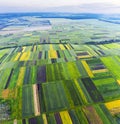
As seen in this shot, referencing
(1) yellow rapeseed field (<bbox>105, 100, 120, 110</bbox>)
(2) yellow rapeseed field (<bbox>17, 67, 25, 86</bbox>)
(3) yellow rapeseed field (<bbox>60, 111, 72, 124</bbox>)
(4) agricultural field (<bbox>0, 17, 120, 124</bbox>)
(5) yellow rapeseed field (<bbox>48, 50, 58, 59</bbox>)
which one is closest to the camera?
(3) yellow rapeseed field (<bbox>60, 111, 72, 124</bbox>)

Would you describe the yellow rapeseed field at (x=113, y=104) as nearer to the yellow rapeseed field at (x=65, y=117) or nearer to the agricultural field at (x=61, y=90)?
the agricultural field at (x=61, y=90)

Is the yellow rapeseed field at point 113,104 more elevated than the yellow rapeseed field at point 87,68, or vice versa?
the yellow rapeseed field at point 87,68

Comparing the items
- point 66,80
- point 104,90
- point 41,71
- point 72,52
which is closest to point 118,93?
point 104,90

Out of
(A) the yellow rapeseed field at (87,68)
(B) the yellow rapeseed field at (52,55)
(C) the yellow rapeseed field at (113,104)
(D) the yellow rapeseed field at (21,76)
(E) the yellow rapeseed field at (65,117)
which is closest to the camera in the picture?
(E) the yellow rapeseed field at (65,117)

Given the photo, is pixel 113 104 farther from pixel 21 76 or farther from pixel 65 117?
pixel 21 76

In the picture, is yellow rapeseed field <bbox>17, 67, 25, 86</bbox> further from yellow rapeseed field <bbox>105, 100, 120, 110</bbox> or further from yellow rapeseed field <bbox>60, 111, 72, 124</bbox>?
yellow rapeseed field <bbox>105, 100, 120, 110</bbox>

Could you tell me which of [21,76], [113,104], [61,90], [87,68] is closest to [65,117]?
[61,90]

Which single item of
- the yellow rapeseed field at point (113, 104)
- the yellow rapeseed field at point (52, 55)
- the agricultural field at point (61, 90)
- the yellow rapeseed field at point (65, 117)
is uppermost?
the yellow rapeseed field at point (52, 55)

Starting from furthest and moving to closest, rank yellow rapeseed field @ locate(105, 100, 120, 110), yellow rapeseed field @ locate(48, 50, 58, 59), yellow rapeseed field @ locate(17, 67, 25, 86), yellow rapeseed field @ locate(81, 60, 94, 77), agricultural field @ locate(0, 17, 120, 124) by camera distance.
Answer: yellow rapeseed field @ locate(48, 50, 58, 59), yellow rapeseed field @ locate(81, 60, 94, 77), yellow rapeseed field @ locate(17, 67, 25, 86), yellow rapeseed field @ locate(105, 100, 120, 110), agricultural field @ locate(0, 17, 120, 124)

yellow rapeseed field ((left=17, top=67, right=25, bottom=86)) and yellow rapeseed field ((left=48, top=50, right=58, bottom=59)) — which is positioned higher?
yellow rapeseed field ((left=48, top=50, right=58, bottom=59))

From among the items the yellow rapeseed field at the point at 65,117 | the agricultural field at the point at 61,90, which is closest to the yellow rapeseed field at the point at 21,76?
the agricultural field at the point at 61,90

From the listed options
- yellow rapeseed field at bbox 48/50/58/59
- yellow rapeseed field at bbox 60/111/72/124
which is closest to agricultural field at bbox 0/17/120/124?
yellow rapeseed field at bbox 60/111/72/124
